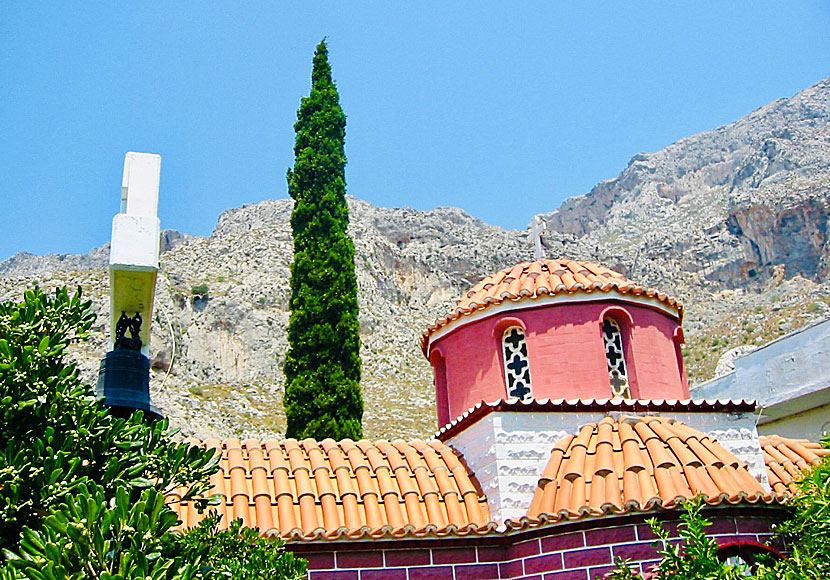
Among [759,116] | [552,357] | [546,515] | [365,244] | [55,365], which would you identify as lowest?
[546,515]

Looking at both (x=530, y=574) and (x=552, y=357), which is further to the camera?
(x=552, y=357)

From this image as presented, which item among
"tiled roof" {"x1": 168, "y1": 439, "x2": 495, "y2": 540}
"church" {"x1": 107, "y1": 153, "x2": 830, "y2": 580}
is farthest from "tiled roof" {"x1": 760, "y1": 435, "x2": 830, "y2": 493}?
"tiled roof" {"x1": 168, "y1": 439, "x2": 495, "y2": 540}

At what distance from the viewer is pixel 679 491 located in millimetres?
8266

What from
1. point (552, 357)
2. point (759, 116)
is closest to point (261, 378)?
point (552, 357)

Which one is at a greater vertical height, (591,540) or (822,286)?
(822,286)

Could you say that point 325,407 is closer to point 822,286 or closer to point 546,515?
point 546,515

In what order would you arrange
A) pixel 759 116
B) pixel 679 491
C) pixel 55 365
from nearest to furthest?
pixel 55 365, pixel 679 491, pixel 759 116

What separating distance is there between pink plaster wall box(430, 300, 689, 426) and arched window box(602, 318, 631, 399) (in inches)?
3.9

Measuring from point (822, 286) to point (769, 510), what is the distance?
222 feet

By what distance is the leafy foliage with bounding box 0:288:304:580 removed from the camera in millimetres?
3629

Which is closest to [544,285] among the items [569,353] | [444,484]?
[569,353]

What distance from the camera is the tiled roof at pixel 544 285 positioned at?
36.0 ft

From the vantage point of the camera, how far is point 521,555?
8.76 metres

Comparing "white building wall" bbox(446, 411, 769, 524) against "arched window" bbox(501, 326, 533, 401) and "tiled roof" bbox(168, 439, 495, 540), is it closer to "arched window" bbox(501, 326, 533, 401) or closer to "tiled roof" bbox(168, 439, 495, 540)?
"tiled roof" bbox(168, 439, 495, 540)
